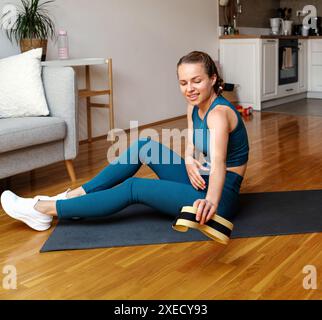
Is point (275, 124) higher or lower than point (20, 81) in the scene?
lower

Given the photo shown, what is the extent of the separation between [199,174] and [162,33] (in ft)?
11.3

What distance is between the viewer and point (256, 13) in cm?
668

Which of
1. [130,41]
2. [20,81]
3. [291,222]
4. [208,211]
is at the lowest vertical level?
[291,222]

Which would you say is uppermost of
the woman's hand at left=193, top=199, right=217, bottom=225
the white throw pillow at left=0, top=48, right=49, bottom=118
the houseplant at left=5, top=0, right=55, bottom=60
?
the houseplant at left=5, top=0, right=55, bottom=60

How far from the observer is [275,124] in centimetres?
484

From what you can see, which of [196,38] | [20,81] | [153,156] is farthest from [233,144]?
[196,38]

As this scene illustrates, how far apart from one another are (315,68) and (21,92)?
16.7 ft

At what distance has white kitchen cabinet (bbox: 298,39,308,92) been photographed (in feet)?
21.8

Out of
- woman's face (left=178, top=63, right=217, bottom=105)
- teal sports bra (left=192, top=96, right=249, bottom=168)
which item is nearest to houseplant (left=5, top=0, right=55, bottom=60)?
teal sports bra (left=192, top=96, right=249, bottom=168)

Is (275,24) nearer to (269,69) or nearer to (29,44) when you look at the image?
(269,69)

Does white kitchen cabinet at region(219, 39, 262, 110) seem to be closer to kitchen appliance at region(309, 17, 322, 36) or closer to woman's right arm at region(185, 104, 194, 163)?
kitchen appliance at region(309, 17, 322, 36)

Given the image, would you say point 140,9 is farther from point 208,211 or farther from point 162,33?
point 208,211

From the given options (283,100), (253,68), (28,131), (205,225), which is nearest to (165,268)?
(205,225)

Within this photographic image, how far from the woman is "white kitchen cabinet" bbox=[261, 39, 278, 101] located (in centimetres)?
394
